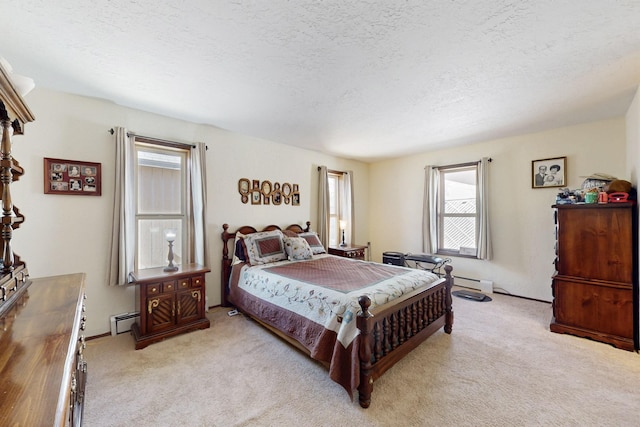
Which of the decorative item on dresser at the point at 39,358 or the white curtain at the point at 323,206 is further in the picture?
the white curtain at the point at 323,206

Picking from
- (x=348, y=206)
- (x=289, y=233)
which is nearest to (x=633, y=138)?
(x=348, y=206)

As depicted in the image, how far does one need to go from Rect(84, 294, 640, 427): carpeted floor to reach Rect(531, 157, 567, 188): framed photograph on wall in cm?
209

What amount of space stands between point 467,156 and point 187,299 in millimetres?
4708

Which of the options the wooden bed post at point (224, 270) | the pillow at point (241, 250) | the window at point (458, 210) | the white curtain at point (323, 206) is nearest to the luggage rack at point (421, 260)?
the window at point (458, 210)

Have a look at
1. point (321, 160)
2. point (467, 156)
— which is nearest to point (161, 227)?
point (321, 160)

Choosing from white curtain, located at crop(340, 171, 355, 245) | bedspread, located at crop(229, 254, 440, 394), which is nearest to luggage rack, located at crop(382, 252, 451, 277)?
white curtain, located at crop(340, 171, 355, 245)

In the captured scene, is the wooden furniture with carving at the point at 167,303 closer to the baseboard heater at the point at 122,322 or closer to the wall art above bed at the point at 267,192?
the baseboard heater at the point at 122,322

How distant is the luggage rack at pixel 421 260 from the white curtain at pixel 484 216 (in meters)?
0.54

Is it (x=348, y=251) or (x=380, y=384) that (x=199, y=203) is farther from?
(x=380, y=384)

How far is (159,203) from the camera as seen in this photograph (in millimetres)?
3211

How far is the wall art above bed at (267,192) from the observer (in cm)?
387

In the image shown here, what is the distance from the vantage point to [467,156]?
14.6ft

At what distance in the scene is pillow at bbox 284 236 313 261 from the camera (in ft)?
12.0

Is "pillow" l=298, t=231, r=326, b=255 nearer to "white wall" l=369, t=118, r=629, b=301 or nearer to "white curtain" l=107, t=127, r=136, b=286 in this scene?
"white curtain" l=107, t=127, r=136, b=286
